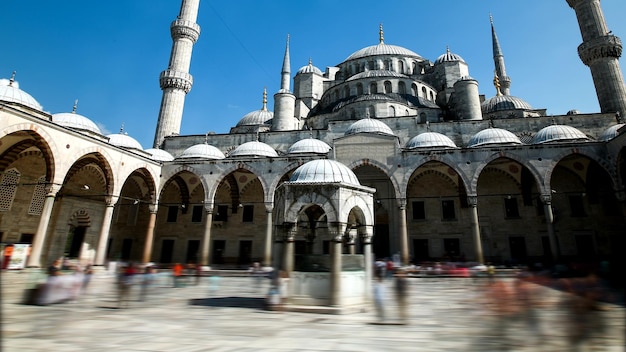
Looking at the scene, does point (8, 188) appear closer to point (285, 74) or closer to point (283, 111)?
point (283, 111)

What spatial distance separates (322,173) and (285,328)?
10.9 feet

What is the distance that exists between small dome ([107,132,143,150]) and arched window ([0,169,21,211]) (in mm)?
4810

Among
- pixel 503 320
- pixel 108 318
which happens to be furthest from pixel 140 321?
pixel 503 320

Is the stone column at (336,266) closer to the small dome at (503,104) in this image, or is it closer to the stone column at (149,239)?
the stone column at (149,239)

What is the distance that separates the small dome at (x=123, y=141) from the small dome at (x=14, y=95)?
3.50 m

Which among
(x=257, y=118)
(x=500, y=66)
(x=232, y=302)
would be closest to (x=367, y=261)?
(x=232, y=302)

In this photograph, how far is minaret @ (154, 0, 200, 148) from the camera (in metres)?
22.2

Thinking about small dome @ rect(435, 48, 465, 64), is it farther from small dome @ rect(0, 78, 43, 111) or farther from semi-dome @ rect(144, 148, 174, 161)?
small dome @ rect(0, 78, 43, 111)

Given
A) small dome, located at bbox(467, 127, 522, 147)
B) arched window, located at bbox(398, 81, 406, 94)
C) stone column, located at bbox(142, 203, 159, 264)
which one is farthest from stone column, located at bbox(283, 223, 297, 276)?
arched window, located at bbox(398, 81, 406, 94)

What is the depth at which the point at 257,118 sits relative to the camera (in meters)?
26.5

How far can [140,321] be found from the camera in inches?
201

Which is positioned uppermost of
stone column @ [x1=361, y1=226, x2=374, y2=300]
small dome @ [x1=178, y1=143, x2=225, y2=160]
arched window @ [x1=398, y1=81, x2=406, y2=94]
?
arched window @ [x1=398, y1=81, x2=406, y2=94]

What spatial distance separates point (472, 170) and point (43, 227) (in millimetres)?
16725

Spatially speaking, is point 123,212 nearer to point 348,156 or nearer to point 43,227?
point 43,227
